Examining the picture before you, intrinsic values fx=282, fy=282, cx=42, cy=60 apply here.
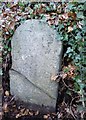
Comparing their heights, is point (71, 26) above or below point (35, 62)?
above

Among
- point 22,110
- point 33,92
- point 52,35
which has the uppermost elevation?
point 52,35

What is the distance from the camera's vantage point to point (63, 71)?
2551 millimetres

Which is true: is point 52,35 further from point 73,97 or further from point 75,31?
point 73,97

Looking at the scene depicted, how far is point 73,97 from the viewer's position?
2.65 metres

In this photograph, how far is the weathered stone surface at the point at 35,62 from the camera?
98.5 inches

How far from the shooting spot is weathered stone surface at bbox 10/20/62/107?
2502 millimetres

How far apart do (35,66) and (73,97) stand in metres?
0.47

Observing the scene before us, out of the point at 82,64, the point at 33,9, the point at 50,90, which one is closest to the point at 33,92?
the point at 50,90

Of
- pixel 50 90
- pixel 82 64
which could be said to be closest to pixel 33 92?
pixel 50 90

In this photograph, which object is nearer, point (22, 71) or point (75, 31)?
point (75, 31)

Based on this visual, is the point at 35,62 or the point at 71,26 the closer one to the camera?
the point at 71,26

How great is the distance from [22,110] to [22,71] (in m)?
0.38

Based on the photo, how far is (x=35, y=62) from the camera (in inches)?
102

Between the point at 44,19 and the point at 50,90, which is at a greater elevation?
the point at 44,19
